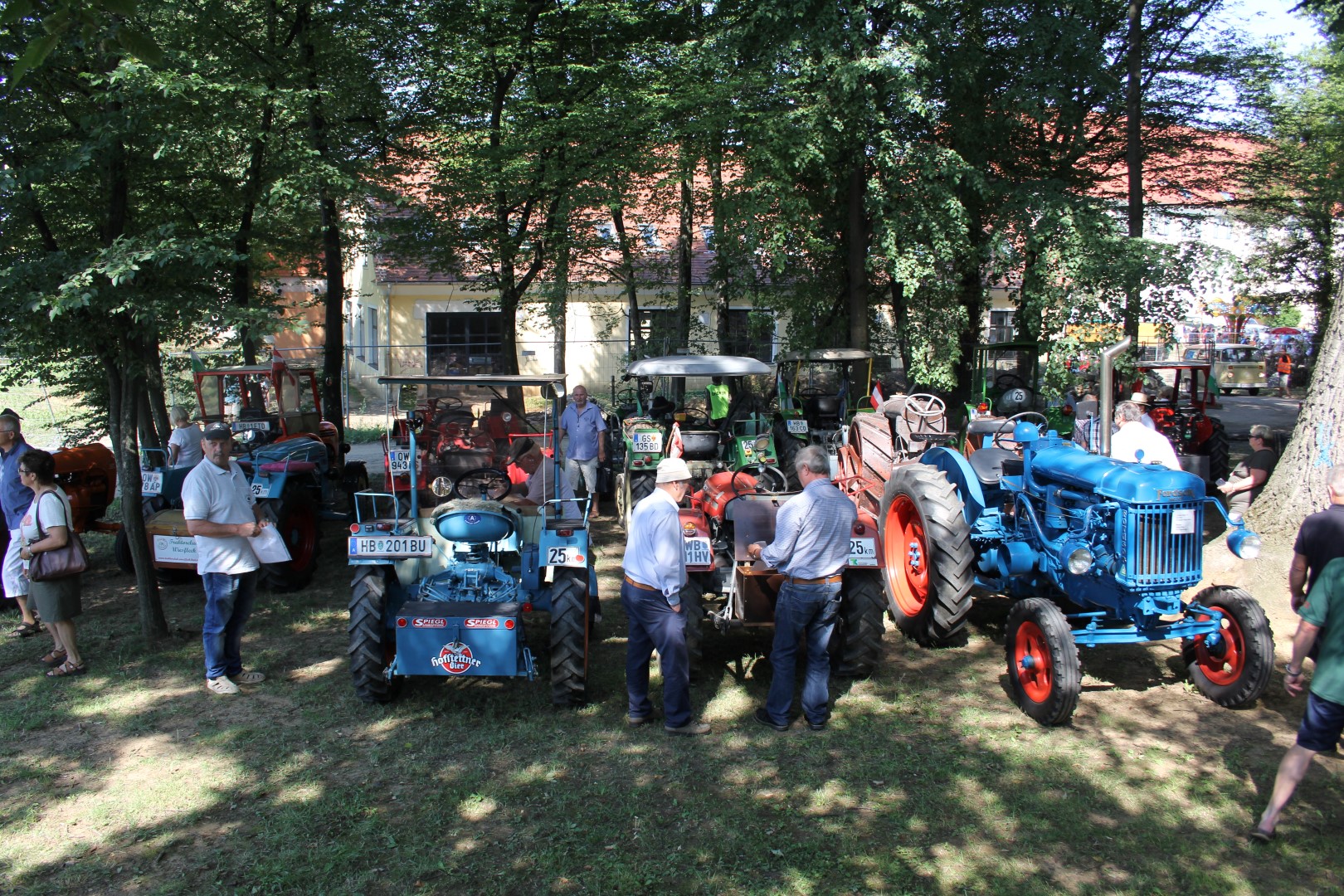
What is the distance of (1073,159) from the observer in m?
14.2

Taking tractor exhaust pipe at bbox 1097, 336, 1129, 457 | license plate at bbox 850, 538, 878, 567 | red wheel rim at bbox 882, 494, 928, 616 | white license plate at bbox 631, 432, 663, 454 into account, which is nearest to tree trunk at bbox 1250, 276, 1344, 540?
tractor exhaust pipe at bbox 1097, 336, 1129, 457

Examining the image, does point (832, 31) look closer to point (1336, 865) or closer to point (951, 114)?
point (951, 114)

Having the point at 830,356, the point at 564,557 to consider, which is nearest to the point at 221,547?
the point at 564,557

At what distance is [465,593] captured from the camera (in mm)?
5684

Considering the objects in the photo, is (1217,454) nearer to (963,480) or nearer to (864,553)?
(963,480)

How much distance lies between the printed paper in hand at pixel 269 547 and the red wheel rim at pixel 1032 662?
451cm

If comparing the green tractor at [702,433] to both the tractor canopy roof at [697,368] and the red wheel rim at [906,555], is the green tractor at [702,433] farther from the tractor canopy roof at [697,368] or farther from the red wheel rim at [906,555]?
the red wheel rim at [906,555]

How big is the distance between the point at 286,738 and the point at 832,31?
11.0 meters

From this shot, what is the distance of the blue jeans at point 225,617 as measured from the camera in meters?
5.80

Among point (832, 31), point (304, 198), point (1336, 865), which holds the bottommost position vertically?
point (1336, 865)

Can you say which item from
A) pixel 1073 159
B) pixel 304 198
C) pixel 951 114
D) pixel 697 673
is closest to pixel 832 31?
pixel 951 114

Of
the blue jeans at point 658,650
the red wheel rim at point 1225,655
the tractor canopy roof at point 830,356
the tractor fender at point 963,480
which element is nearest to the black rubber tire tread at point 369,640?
the blue jeans at point 658,650

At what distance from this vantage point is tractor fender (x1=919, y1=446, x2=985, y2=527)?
6520mm

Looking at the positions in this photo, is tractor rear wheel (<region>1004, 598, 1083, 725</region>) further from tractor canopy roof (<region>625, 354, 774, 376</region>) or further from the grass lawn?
tractor canopy roof (<region>625, 354, 774, 376</region>)
